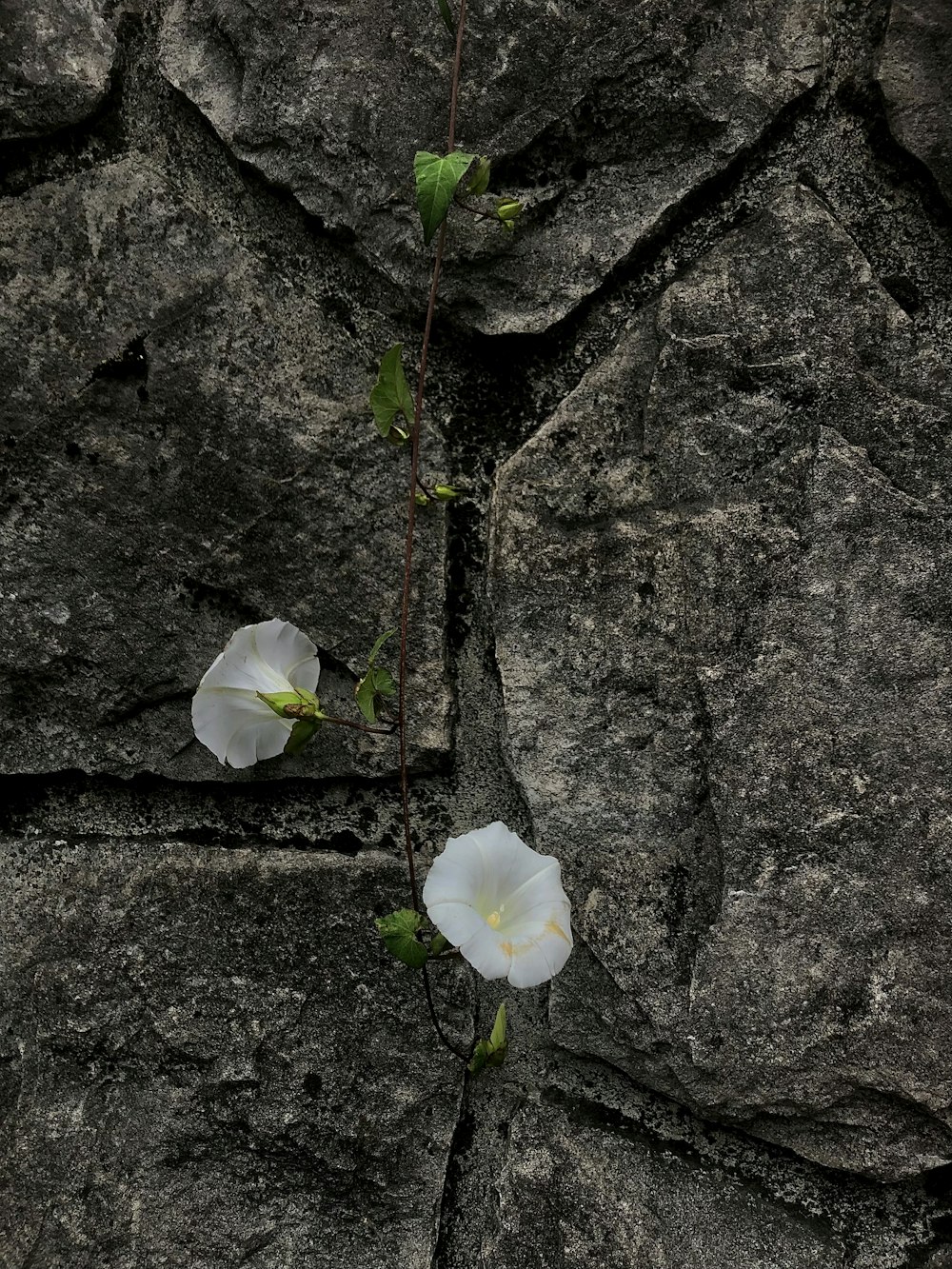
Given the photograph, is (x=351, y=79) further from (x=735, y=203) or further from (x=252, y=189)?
(x=735, y=203)

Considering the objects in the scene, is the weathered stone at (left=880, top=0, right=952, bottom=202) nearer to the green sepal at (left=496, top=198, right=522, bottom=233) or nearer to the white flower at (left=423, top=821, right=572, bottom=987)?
the green sepal at (left=496, top=198, right=522, bottom=233)

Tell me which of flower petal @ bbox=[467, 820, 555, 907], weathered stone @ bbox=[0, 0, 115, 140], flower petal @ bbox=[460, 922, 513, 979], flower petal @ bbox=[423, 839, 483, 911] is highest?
weathered stone @ bbox=[0, 0, 115, 140]

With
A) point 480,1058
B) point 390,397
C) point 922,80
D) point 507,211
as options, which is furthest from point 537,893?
point 922,80

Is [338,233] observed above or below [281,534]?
above

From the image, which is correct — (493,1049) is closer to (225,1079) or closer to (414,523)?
(225,1079)

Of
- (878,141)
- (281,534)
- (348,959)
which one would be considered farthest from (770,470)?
(348,959)

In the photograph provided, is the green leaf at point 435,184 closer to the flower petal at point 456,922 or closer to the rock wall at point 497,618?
the rock wall at point 497,618

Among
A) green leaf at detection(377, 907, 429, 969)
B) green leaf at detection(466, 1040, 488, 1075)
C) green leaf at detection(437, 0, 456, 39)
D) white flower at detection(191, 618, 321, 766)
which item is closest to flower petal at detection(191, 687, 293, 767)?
white flower at detection(191, 618, 321, 766)
